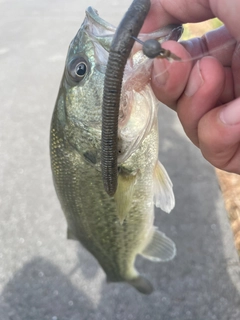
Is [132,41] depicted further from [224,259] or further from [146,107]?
[224,259]

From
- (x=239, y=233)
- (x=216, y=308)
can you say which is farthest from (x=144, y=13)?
(x=216, y=308)

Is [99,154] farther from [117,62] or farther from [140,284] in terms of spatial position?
[140,284]

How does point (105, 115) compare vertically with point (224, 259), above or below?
above

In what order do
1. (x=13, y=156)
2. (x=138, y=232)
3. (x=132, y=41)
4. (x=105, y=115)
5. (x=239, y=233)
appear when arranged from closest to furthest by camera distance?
(x=132, y=41) → (x=105, y=115) → (x=138, y=232) → (x=239, y=233) → (x=13, y=156)

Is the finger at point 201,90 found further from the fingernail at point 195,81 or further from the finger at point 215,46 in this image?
the finger at point 215,46

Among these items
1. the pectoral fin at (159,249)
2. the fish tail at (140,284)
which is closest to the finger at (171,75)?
the pectoral fin at (159,249)

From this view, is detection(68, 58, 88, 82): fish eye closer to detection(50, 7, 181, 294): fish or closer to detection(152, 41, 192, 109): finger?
detection(50, 7, 181, 294): fish

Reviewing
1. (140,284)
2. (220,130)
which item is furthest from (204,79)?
(140,284)
